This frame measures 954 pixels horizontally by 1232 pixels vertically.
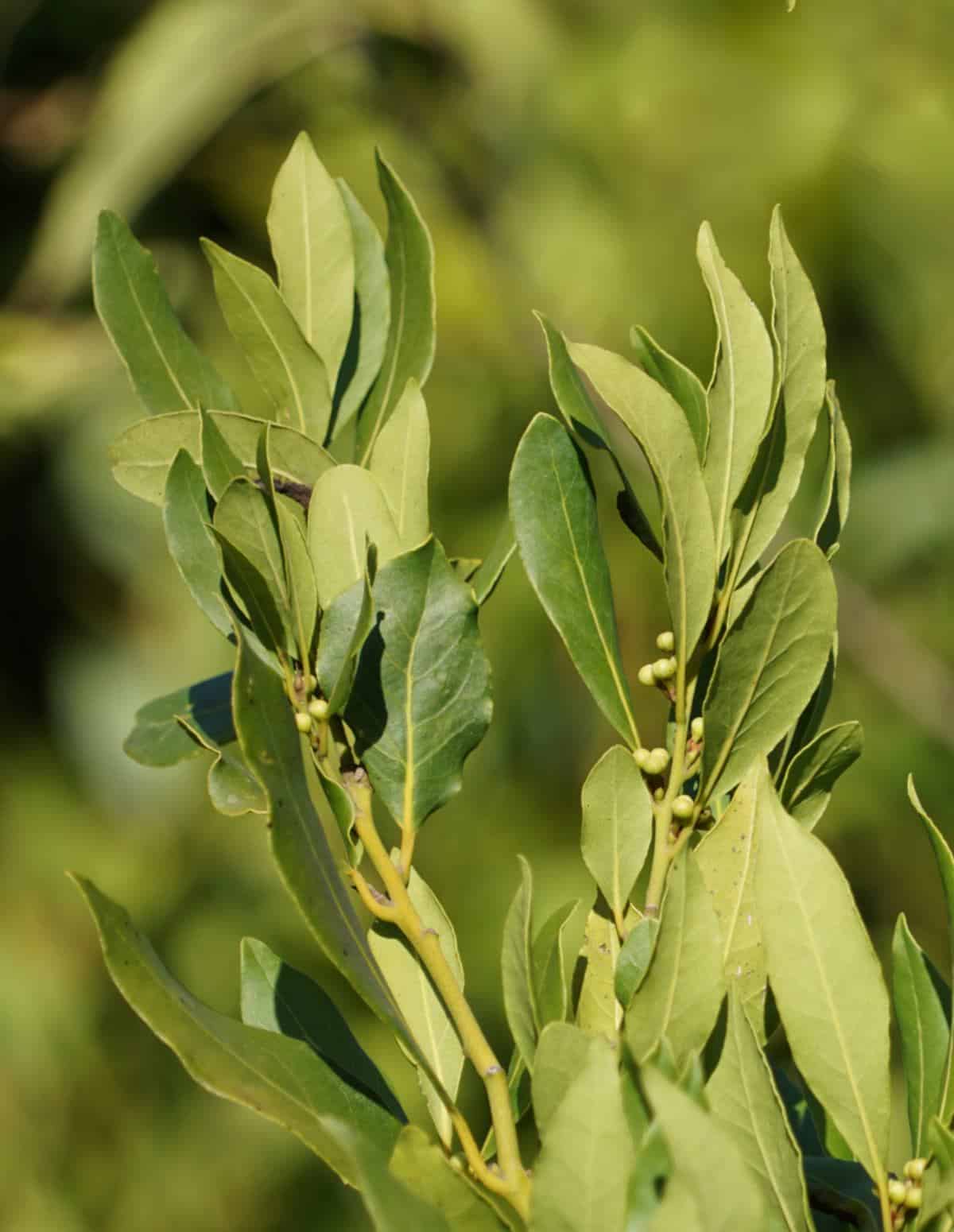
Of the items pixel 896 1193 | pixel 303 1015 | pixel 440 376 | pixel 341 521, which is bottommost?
pixel 896 1193

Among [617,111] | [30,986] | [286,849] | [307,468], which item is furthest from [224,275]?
[30,986]

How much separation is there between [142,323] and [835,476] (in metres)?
0.22

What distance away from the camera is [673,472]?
0.38 meters

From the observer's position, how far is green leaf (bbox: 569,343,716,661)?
0.37 metres

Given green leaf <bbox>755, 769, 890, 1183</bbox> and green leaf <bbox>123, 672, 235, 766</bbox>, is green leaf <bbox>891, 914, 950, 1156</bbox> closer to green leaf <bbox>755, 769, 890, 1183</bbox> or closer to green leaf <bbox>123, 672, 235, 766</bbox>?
green leaf <bbox>755, 769, 890, 1183</bbox>

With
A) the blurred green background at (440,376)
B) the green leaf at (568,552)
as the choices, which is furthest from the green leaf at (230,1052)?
the blurred green background at (440,376)

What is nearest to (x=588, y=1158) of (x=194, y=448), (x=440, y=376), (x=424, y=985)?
(x=424, y=985)

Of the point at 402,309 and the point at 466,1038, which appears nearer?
the point at 466,1038

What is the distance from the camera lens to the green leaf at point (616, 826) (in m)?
0.40

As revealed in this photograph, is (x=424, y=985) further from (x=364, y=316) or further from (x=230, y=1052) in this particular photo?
(x=364, y=316)

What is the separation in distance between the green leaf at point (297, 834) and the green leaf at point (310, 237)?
0.17 m

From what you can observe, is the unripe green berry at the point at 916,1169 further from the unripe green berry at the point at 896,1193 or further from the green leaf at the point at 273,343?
the green leaf at the point at 273,343

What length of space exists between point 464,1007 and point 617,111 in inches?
62.1

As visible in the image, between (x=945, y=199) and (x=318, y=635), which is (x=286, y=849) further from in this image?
(x=945, y=199)
